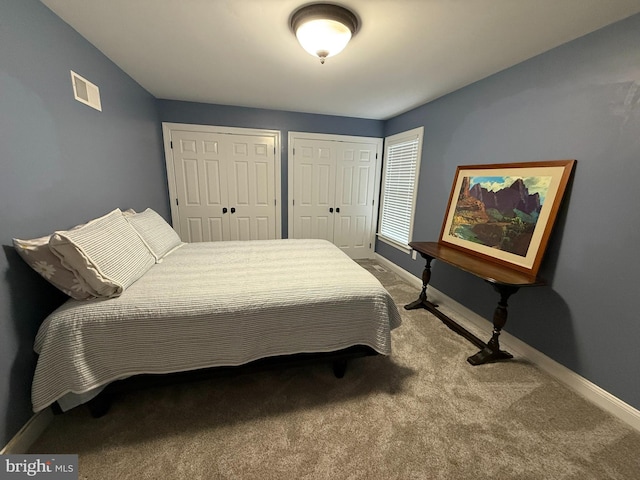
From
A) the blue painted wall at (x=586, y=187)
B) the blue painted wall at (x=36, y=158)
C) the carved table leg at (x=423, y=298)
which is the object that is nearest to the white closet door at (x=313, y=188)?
the carved table leg at (x=423, y=298)

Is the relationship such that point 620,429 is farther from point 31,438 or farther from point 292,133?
point 292,133

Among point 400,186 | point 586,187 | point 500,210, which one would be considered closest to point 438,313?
point 500,210

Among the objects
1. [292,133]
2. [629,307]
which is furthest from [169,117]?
[629,307]

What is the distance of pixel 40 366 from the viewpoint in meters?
1.20

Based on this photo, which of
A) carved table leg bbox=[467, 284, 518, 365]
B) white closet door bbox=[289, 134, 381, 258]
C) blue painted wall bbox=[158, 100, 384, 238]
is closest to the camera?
carved table leg bbox=[467, 284, 518, 365]

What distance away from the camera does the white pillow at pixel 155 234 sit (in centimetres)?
203

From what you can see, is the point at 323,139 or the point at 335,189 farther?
the point at 335,189

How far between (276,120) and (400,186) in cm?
201

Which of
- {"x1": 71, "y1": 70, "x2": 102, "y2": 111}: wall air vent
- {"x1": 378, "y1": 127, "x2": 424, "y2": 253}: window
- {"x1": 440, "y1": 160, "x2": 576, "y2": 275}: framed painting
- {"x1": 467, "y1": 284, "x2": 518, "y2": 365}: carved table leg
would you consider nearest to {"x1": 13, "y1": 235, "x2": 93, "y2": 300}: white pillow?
{"x1": 71, "y1": 70, "x2": 102, "y2": 111}: wall air vent

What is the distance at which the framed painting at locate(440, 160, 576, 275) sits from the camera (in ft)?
5.88

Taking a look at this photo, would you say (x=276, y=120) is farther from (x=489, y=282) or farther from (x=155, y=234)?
(x=489, y=282)

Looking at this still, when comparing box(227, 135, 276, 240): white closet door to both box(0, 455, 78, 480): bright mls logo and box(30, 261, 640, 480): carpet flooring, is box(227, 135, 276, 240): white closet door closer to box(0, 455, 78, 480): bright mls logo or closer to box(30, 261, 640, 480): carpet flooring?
box(30, 261, 640, 480): carpet flooring

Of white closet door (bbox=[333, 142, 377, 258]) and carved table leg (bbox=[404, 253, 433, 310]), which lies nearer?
carved table leg (bbox=[404, 253, 433, 310])

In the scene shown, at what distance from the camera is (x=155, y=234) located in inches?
85.9
